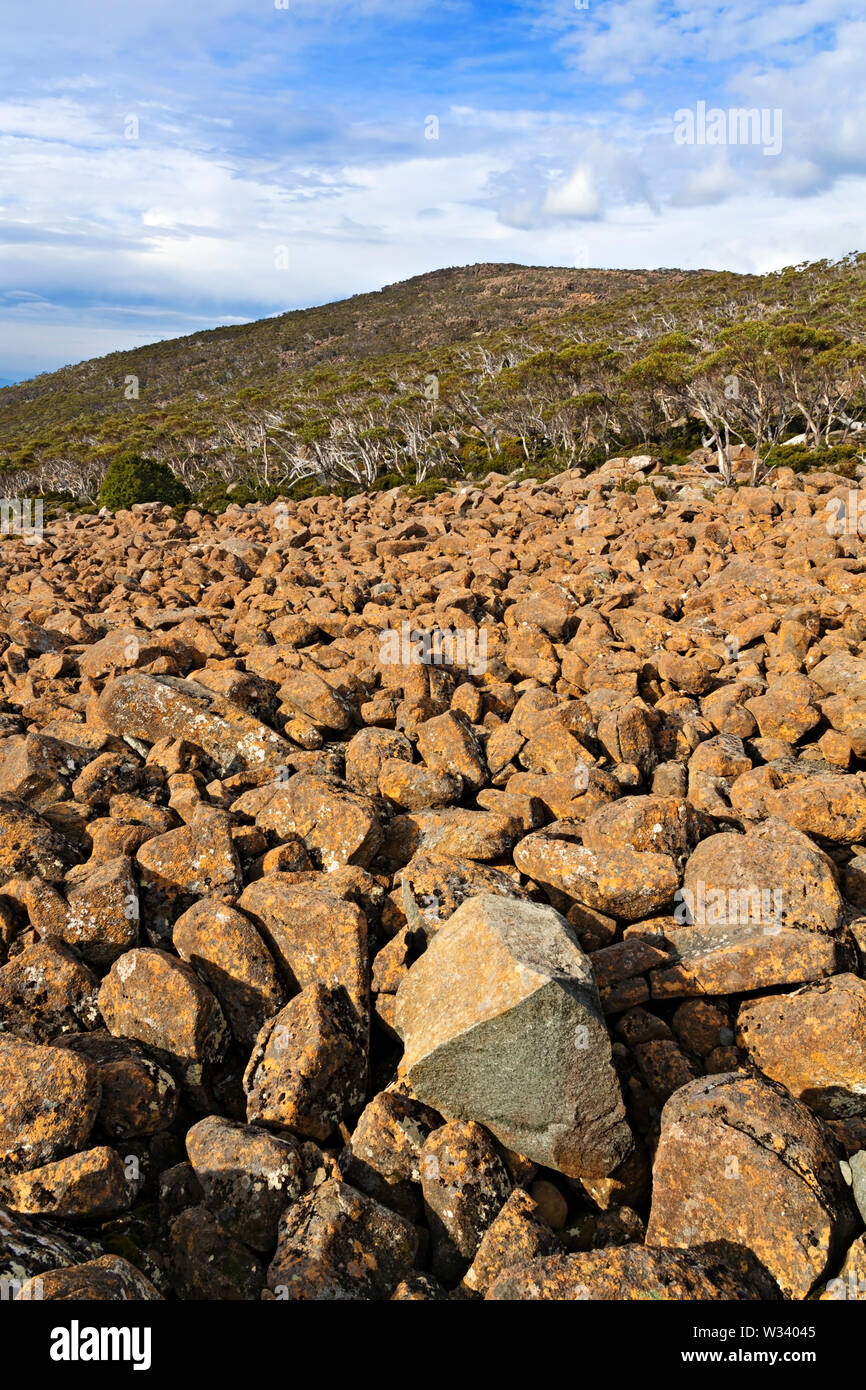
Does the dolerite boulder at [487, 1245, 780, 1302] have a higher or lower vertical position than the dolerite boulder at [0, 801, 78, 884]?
lower

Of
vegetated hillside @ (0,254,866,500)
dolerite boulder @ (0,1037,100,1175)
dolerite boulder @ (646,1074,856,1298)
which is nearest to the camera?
dolerite boulder @ (646,1074,856,1298)

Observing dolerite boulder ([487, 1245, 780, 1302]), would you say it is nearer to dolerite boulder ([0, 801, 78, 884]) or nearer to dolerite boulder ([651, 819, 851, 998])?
dolerite boulder ([651, 819, 851, 998])

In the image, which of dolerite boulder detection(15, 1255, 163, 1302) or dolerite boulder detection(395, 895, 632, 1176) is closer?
dolerite boulder detection(15, 1255, 163, 1302)

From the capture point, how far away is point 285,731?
11.4 meters

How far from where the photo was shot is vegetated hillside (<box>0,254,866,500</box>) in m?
39.6

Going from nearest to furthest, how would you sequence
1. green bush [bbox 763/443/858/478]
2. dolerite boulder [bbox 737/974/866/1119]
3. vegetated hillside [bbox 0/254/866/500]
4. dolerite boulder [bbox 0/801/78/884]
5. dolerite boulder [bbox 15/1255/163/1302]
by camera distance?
dolerite boulder [bbox 15/1255/163/1302] → dolerite boulder [bbox 737/974/866/1119] → dolerite boulder [bbox 0/801/78/884] → green bush [bbox 763/443/858/478] → vegetated hillside [bbox 0/254/866/500]

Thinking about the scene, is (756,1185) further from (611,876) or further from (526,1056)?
(611,876)

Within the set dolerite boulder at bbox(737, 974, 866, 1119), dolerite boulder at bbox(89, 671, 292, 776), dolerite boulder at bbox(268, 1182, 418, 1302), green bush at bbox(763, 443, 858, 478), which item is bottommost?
dolerite boulder at bbox(268, 1182, 418, 1302)

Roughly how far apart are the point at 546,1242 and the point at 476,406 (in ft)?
193

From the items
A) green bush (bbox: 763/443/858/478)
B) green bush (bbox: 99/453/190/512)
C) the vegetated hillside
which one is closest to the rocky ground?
green bush (bbox: 763/443/858/478)

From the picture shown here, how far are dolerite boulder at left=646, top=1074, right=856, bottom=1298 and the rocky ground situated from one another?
2 cm
